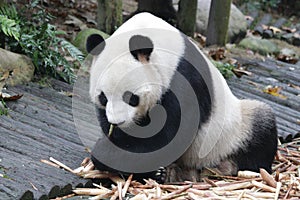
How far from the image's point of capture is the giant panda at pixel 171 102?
305 cm

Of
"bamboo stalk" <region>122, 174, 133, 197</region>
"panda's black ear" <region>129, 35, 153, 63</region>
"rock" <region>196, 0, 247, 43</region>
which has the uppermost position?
"panda's black ear" <region>129, 35, 153, 63</region>

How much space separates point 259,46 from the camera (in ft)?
31.4

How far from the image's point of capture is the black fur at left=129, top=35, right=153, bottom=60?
3.00 m

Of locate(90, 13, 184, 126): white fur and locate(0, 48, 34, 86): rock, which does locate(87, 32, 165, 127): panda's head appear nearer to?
locate(90, 13, 184, 126): white fur

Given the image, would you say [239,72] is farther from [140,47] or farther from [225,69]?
[140,47]

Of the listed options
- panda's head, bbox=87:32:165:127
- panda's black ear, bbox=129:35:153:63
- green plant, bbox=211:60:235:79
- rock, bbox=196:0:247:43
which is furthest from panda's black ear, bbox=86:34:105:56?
rock, bbox=196:0:247:43

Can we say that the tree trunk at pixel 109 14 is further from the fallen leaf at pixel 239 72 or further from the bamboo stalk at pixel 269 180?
the bamboo stalk at pixel 269 180

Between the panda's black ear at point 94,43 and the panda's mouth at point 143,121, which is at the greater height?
the panda's black ear at point 94,43

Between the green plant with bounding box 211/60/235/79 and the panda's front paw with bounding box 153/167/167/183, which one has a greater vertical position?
Result: the panda's front paw with bounding box 153/167/167/183

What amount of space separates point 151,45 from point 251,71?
4217 mm

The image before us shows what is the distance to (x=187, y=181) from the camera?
140 inches

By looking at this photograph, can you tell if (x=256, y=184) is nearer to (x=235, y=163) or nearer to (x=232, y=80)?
(x=235, y=163)

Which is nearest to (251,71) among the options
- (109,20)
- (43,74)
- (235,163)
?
(109,20)

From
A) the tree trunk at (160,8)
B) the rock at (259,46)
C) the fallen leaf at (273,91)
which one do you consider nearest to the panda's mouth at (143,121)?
the fallen leaf at (273,91)
